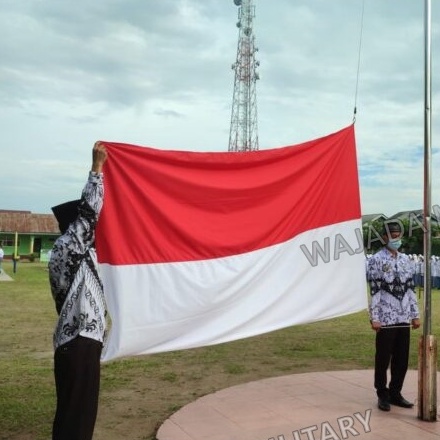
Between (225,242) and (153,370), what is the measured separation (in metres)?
3.21

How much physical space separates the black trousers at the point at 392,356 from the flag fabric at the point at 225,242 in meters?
0.59

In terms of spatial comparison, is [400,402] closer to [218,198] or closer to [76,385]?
[218,198]

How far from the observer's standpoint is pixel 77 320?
277 cm

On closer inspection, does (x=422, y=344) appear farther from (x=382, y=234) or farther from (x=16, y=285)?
(x=16, y=285)

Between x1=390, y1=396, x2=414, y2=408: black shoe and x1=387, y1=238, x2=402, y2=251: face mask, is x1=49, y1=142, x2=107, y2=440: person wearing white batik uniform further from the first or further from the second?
x1=390, y1=396, x2=414, y2=408: black shoe

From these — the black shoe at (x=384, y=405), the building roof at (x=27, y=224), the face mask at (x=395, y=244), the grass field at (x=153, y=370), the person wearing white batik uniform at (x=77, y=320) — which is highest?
the building roof at (x=27, y=224)

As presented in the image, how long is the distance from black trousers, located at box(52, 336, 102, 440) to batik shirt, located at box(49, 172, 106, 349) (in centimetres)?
6

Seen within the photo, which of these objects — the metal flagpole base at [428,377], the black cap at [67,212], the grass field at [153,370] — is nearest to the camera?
the black cap at [67,212]

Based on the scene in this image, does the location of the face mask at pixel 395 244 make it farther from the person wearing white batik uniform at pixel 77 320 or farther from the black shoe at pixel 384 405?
the person wearing white batik uniform at pixel 77 320

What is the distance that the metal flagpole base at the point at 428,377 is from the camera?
437 centimetres

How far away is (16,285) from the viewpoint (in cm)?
1870

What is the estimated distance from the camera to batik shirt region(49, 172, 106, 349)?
2.78 m

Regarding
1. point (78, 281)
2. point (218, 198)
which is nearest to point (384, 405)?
point (218, 198)

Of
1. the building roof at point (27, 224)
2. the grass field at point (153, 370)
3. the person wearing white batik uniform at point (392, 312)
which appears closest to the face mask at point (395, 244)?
the person wearing white batik uniform at point (392, 312)
